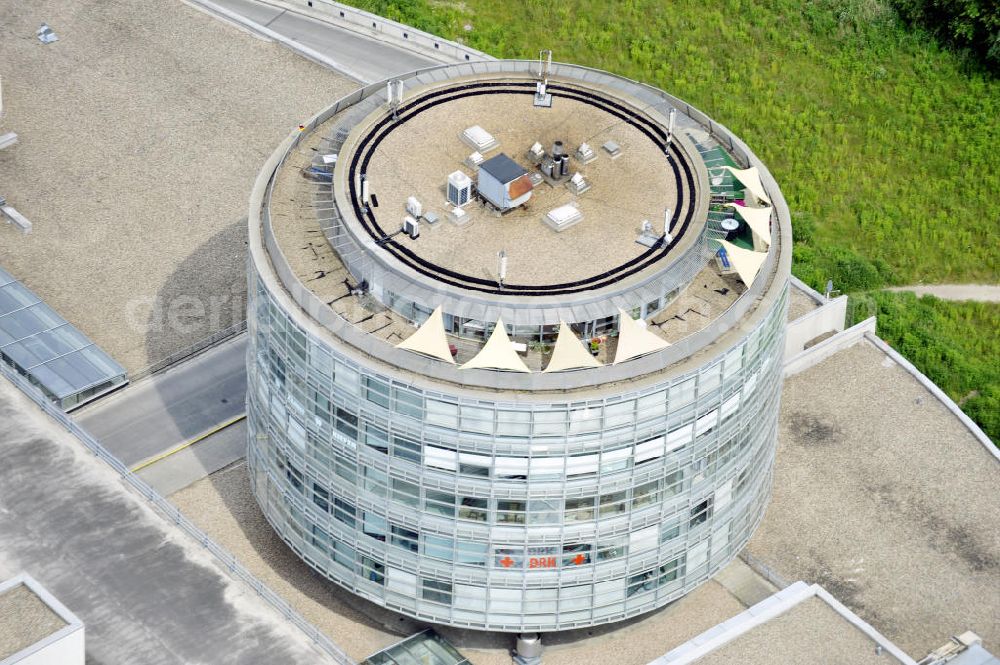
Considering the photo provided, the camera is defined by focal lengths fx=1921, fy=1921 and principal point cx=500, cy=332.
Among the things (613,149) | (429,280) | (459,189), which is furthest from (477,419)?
(613,149)

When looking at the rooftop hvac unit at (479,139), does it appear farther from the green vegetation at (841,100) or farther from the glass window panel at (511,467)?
the green vegetation at (841,100)

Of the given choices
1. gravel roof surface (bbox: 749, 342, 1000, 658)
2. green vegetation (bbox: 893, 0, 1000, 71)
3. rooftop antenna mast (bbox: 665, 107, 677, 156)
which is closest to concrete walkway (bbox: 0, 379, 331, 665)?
gravel roof surface (bbox: 749, 342, 1000, 658)

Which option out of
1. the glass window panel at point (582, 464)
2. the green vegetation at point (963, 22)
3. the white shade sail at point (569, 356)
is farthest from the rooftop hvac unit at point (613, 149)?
the green vegetation at point (963, 22)

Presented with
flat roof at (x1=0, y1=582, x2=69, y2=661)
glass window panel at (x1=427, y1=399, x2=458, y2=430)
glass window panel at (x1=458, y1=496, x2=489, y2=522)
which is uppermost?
glass window panel at (x1=427, y1=399, x2=458, y2=430)

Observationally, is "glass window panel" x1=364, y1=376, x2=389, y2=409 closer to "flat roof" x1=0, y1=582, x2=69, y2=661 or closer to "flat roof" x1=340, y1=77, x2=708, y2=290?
"flat roof" x1=340, y1=77, x2=708, y2=290

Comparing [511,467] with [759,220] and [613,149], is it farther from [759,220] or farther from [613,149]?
[613,149]

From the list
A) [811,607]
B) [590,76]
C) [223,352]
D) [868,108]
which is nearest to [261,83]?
[223,352]

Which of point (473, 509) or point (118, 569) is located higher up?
point (473, 509)
